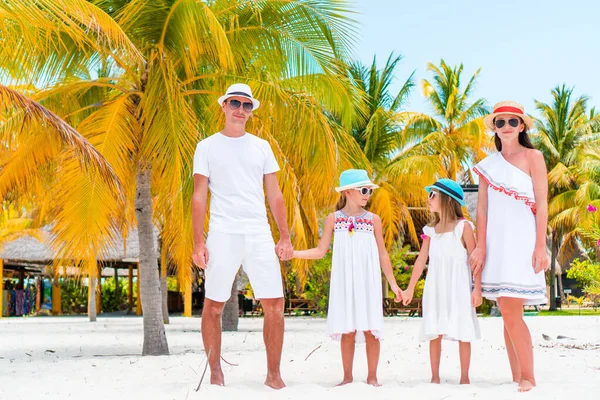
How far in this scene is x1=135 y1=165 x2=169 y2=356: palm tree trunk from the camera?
8789 millimetres

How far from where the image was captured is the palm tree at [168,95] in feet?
25.8

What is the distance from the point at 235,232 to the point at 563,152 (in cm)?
3055

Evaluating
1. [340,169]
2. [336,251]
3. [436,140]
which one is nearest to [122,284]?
[436,140]

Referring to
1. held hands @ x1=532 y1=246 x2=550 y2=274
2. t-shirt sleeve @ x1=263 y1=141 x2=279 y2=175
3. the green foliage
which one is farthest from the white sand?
the green foliage

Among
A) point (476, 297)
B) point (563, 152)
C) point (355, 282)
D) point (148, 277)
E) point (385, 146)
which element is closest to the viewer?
point (476, 297)

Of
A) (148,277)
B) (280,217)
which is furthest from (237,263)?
(148,277)

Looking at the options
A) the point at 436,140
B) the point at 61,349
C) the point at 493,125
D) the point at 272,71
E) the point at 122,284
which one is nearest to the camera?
the point at 493,125

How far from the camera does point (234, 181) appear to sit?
15.3 ft

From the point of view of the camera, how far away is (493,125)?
4891 millimetres

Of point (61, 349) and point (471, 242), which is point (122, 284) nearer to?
point (61, 349)

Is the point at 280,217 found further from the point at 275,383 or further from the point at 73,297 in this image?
the point at 73,297

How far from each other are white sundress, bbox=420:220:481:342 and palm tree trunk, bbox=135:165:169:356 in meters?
4.53

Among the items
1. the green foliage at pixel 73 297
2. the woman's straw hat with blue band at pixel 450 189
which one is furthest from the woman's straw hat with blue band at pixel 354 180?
the green foliage at pixel 73 297

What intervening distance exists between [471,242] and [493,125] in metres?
0.81
